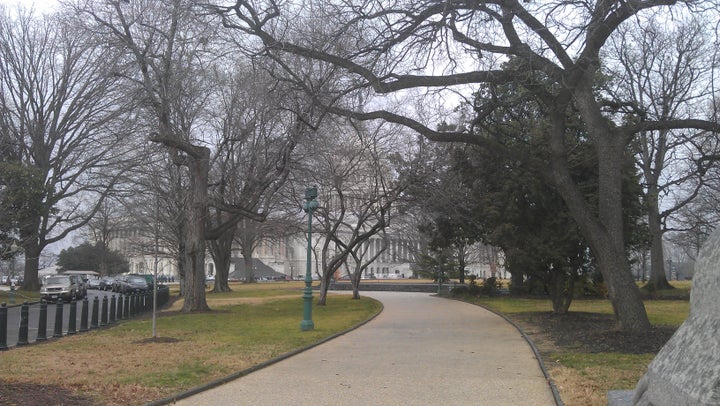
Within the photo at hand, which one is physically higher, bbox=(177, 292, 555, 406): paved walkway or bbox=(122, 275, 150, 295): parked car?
bbox=(122, 275, 150, 295): parked car

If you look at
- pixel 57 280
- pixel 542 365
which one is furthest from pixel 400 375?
pixel 57 280

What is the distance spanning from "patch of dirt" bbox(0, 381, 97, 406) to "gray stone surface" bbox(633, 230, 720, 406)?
6.24 meters

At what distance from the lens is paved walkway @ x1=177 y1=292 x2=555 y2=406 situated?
8.11 meters

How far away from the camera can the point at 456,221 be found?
2467 cm

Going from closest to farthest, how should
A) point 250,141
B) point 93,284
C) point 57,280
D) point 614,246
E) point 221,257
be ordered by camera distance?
point 614,246 < point 250,141 < point 57,280 < point 221,257 < point 93,284

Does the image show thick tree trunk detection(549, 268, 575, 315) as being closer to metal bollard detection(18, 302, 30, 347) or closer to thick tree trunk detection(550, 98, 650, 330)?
thick tree trunk detection(550, 98, 650, 330)

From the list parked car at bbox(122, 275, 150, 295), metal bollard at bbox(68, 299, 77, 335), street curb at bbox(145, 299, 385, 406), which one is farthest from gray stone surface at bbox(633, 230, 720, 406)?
parked car at bbox(122, 275, 150, 295)

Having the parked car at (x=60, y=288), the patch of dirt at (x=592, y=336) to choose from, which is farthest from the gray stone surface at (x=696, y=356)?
the parked car at (x=60, y=288)

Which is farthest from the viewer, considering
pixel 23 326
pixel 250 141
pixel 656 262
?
pixel 656 262

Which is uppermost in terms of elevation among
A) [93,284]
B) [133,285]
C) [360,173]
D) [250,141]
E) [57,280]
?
[250,141]

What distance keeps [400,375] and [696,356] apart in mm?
6229

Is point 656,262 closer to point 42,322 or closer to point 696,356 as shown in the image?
point 42,322

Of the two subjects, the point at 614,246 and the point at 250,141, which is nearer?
the point at 614,246

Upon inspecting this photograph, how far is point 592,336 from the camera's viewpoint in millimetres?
14281
